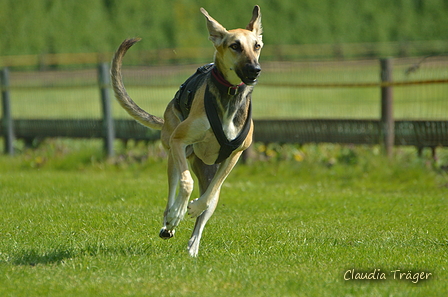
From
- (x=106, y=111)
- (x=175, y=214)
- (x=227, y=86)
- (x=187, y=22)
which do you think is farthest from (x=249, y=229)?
(x=187, y=22)

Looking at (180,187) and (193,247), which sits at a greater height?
(180,187)

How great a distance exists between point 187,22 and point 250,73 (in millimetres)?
52161

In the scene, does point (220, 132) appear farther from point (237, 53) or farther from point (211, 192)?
point (237, 53)

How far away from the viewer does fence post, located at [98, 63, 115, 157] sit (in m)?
12.1

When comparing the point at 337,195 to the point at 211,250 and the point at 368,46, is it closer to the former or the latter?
the point at 211,250

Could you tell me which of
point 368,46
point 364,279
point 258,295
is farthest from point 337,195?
point 368,46

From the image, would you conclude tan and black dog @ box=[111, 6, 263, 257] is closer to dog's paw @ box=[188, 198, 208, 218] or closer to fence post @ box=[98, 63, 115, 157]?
dog's paw @ box=[188, 198, 208, 218]

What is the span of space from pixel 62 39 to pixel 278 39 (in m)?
18.2

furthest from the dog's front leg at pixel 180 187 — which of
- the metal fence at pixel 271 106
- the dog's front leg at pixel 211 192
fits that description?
the metal fence at pixel 271 106

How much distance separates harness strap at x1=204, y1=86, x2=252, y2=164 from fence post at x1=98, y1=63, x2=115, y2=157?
6929 mm

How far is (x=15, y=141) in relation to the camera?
14070 millimetres

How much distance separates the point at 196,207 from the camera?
5.22 metres

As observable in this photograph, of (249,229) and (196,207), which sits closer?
(196,207)

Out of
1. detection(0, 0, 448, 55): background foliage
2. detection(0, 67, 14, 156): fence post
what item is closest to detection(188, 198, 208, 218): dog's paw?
detection(0, 67, 14, 156): fence post
